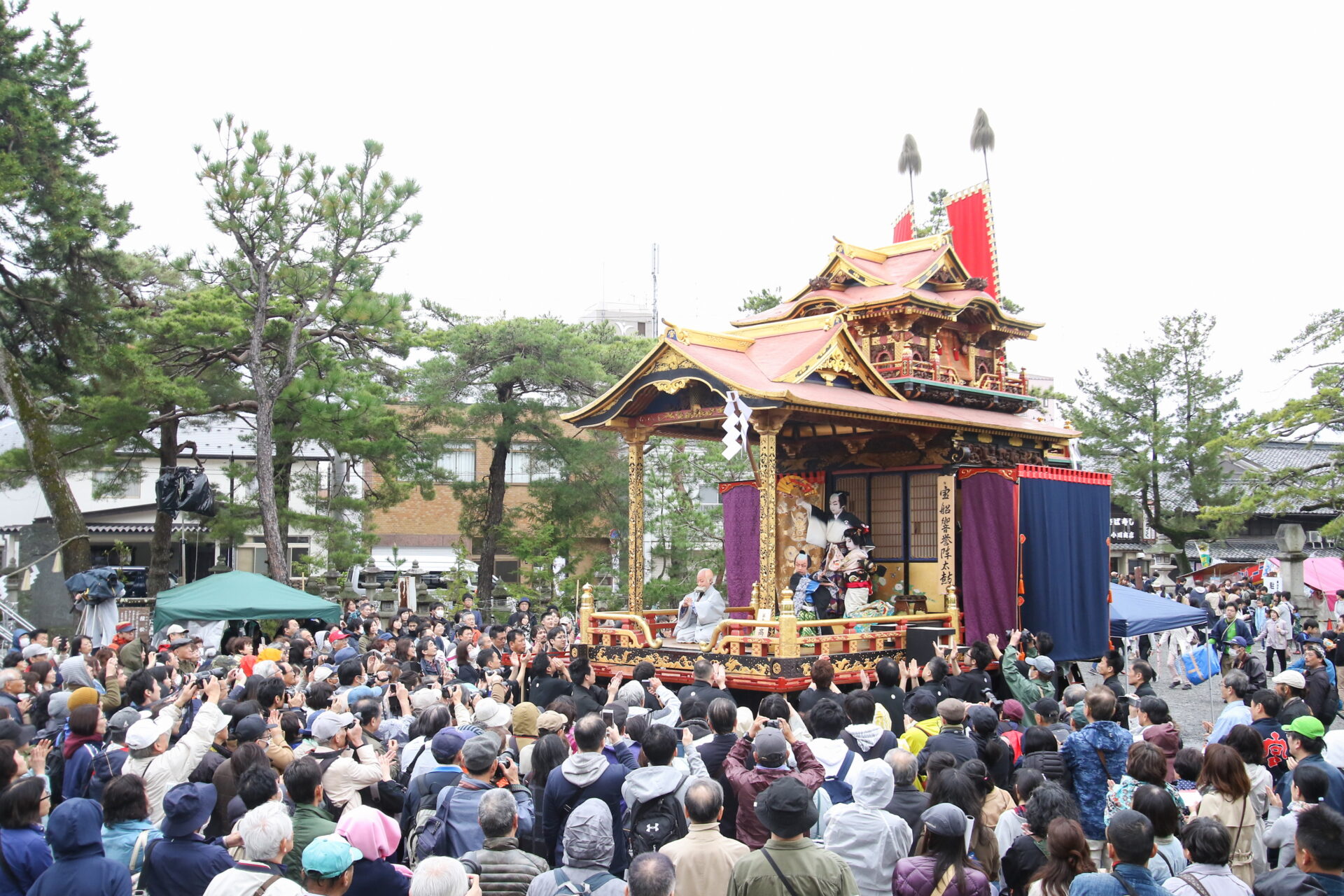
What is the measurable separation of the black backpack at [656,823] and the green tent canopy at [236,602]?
37.3 feet

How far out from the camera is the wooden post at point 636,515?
49.1 feet

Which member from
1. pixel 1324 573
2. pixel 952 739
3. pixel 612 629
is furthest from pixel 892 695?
pixel 1324 573

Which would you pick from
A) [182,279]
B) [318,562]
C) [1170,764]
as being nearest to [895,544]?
[1170,764]

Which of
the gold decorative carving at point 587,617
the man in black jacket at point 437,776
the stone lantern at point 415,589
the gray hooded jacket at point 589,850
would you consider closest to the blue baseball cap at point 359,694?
the man in black jacket at point 437,776

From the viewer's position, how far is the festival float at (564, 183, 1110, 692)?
13.1m

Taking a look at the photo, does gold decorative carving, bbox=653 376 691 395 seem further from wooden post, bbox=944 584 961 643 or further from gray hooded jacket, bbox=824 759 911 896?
gray hooded jacket, bbox=824 759 911 896

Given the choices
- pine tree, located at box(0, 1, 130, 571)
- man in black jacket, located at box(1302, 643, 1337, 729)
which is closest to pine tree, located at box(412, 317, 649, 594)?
pine tree, located at box(0, 1, 130, 571)

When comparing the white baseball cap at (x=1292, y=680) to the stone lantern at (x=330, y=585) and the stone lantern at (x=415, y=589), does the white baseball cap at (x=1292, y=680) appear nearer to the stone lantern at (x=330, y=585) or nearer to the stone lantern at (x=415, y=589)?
the stone lantern at (x=415, y=589)

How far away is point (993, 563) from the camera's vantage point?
14867 mm

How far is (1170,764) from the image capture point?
629 centimetres

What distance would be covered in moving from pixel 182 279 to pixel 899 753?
28.4 metres

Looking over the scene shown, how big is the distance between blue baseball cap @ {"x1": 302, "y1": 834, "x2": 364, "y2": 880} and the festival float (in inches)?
332

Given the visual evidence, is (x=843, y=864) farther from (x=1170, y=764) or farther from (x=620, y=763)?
(x=1170, y=764)

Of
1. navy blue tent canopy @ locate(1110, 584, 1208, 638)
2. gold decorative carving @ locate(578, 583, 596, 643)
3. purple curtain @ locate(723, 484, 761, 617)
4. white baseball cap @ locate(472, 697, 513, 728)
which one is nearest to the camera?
white baseball cap @ locate(472, 697, 513, 728)
